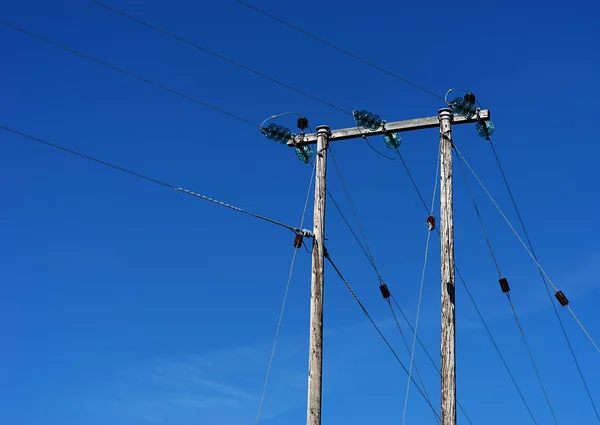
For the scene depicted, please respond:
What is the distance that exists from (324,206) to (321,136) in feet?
5.12

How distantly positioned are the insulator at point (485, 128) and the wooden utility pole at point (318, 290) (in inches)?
119

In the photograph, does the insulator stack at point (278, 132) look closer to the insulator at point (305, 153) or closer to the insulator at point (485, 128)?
the insulator at point (305, 153)

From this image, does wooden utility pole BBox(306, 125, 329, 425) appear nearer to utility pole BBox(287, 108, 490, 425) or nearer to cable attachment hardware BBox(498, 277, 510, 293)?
utility pole BBox(287, 108, 490, 425)

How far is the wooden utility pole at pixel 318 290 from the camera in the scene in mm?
17136

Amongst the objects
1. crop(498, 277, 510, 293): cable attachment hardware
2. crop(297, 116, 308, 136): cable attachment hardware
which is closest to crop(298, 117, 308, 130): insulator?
crop(297, 116, 308, 136): cable attachment hardware

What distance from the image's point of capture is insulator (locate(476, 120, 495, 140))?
19.6 meters

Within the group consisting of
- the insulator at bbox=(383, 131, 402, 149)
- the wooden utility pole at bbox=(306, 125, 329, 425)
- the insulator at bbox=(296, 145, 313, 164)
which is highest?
the insulator at bbox=(383, 131, 402, 149)

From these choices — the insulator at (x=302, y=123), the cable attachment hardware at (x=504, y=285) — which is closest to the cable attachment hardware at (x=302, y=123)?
the insulator at (x=302, y=123)

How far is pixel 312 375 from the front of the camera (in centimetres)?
1728

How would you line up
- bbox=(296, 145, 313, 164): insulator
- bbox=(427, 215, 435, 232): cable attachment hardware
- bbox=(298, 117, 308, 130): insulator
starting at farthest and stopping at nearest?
bbox=(298, 117, 308, 130): insulator → bbox=(296, 145, 313, 164): insulator → bbox=(427, 215, 435, 232): cable attachment hardware

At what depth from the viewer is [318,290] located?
1792cm

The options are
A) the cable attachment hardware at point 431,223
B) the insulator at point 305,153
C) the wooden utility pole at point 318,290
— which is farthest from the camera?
the insulator at point 305,153

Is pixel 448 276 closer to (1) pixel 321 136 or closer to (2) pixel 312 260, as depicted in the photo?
(2) pixel 312 260

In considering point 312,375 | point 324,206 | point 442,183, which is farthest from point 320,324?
point 442,183
